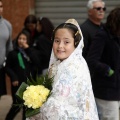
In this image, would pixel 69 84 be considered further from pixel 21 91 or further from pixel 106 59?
pixel 106 59

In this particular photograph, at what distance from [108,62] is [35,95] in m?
1.44

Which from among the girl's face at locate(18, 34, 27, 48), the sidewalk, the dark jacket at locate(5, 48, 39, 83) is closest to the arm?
the dark jacket at locate(5, 48, 39, 83)

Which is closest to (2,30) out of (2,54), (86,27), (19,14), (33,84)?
(2,54)

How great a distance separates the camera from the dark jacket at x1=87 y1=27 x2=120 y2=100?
475 centimetres

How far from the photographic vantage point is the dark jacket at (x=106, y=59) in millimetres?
4754

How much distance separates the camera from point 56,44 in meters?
3.70

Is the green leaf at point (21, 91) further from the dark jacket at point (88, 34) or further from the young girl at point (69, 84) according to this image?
the dark jacket at point (88, 34)

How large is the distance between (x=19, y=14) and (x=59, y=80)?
616 cm

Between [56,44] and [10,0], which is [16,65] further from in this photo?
[10,0]

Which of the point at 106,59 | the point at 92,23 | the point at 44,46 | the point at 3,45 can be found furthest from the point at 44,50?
the point at 106,59

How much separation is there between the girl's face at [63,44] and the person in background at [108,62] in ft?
3.49

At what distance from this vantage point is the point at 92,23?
5.78 meters

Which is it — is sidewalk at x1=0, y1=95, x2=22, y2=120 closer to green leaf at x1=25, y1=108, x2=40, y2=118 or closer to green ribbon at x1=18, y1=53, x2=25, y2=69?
green ribbon at x1=18, y1=53, x2=25, y2=69

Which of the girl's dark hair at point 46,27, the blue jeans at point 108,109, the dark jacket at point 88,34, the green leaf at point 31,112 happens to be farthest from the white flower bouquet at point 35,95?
the girl's dark hair at point 46,27
